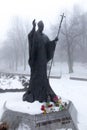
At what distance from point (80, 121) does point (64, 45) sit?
30.0m

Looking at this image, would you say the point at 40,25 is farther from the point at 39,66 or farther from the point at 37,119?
the point at 37,119

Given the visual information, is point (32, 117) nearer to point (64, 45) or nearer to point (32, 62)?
point (32, 62)

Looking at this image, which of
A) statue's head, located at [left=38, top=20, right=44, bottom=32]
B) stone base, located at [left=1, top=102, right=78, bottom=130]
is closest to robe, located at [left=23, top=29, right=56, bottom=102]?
statue's head, located at [left=38, top=20, right=44, bottom=32]

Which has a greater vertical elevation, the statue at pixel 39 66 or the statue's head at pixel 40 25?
the statue's head at pixel 40 25

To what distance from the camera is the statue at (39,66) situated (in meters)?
9.83

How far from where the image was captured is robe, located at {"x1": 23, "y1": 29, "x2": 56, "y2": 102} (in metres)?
9.83

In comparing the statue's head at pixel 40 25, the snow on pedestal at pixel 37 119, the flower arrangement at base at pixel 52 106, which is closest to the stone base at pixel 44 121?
the snow on pedestal at pixel 37 119

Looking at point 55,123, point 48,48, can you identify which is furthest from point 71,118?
point 48,48

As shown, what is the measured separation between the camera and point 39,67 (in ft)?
32.5

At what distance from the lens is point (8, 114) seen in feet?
30.5

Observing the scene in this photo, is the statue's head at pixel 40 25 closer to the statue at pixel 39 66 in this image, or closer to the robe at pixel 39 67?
the statue at pixel 39 66

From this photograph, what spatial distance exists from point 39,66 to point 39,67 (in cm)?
4

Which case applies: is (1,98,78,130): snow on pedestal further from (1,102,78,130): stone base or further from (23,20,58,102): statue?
(23,20,58,102): statue

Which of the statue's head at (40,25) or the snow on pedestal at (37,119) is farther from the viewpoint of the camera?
the statue's head at (40,25)
